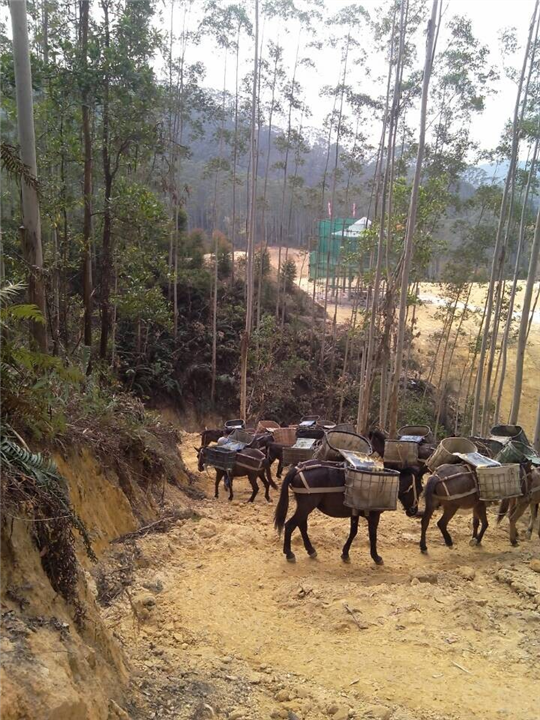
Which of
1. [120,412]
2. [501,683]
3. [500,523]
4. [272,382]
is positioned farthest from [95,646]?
[272,382]

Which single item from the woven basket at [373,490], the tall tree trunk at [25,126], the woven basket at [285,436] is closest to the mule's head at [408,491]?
the woven basket at [373,490]

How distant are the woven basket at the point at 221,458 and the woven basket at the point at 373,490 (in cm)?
322

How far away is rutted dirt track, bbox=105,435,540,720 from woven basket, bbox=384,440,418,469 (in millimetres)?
1500

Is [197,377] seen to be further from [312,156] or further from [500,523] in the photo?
[312,156]

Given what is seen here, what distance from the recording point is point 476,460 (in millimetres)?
7516

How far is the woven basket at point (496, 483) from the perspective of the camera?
7168 millimetres

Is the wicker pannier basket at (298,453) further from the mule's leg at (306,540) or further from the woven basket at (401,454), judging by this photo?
the mule's leg at (306,540)

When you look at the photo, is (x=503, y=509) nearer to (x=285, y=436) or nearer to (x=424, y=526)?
(x=424, y=526)

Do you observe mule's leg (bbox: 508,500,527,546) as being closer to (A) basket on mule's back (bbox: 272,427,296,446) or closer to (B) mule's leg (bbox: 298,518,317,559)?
(B) mule's leg (bbox: 298,518,317,559)

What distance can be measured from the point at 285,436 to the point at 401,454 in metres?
3.05

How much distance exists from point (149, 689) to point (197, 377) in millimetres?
18729

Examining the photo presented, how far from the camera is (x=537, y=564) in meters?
6.63

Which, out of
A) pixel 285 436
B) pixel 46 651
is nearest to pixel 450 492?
pixel 285 436

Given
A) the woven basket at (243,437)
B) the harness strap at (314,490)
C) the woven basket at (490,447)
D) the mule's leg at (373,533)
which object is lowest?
the woven basket at (243,437)
